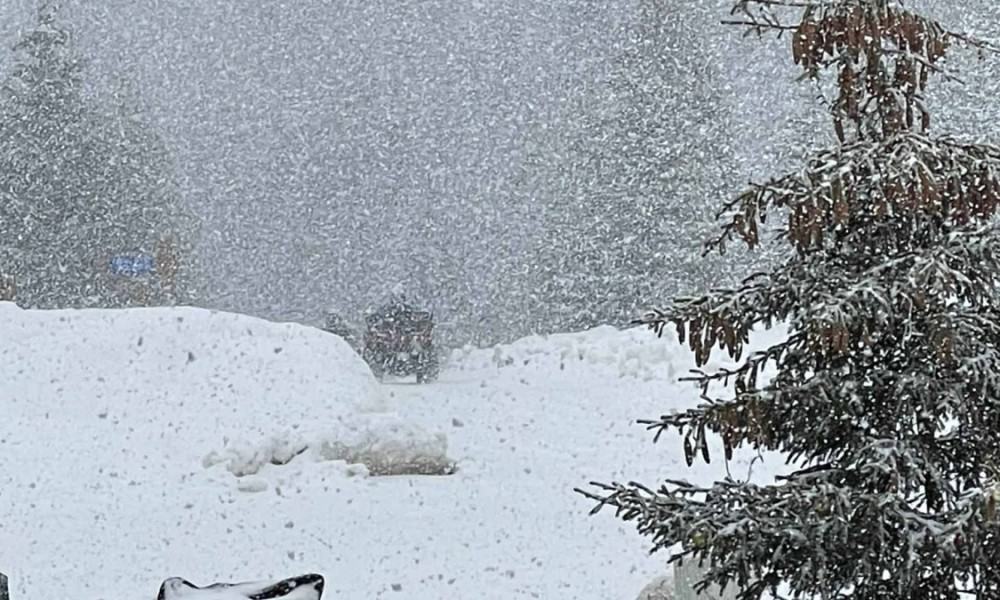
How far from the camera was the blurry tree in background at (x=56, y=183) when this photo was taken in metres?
36.8

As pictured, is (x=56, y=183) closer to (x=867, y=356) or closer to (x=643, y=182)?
(x=643, y=182)

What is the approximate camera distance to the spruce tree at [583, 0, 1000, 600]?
176 inches

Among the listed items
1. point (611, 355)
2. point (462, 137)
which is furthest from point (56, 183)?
point (611, 355)

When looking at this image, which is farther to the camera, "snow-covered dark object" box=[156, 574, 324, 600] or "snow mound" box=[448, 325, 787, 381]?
"snow mound" box=[448, 325, 787, 381]

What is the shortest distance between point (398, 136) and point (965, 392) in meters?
45.2

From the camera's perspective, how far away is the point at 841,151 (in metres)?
4.74

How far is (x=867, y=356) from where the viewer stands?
190 inches

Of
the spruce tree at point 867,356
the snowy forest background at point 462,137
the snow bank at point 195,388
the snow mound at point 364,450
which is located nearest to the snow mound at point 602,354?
the snow bank at point 195,388

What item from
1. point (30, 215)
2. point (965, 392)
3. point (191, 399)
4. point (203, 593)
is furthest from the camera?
point (30, 215)

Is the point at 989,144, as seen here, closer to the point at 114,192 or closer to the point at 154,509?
the point at 154,509

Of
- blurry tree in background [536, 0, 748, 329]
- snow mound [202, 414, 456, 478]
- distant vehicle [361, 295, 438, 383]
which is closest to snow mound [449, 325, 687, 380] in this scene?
distant vehicle [361, 295, 438, 383]

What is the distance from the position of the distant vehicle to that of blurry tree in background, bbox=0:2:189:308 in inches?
513

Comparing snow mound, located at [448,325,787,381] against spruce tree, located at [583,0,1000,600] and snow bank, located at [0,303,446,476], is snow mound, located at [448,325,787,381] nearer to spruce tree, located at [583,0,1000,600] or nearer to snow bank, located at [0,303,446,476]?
snow bank, located at [0,303,446,476]

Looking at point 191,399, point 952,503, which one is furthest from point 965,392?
point 191,399
